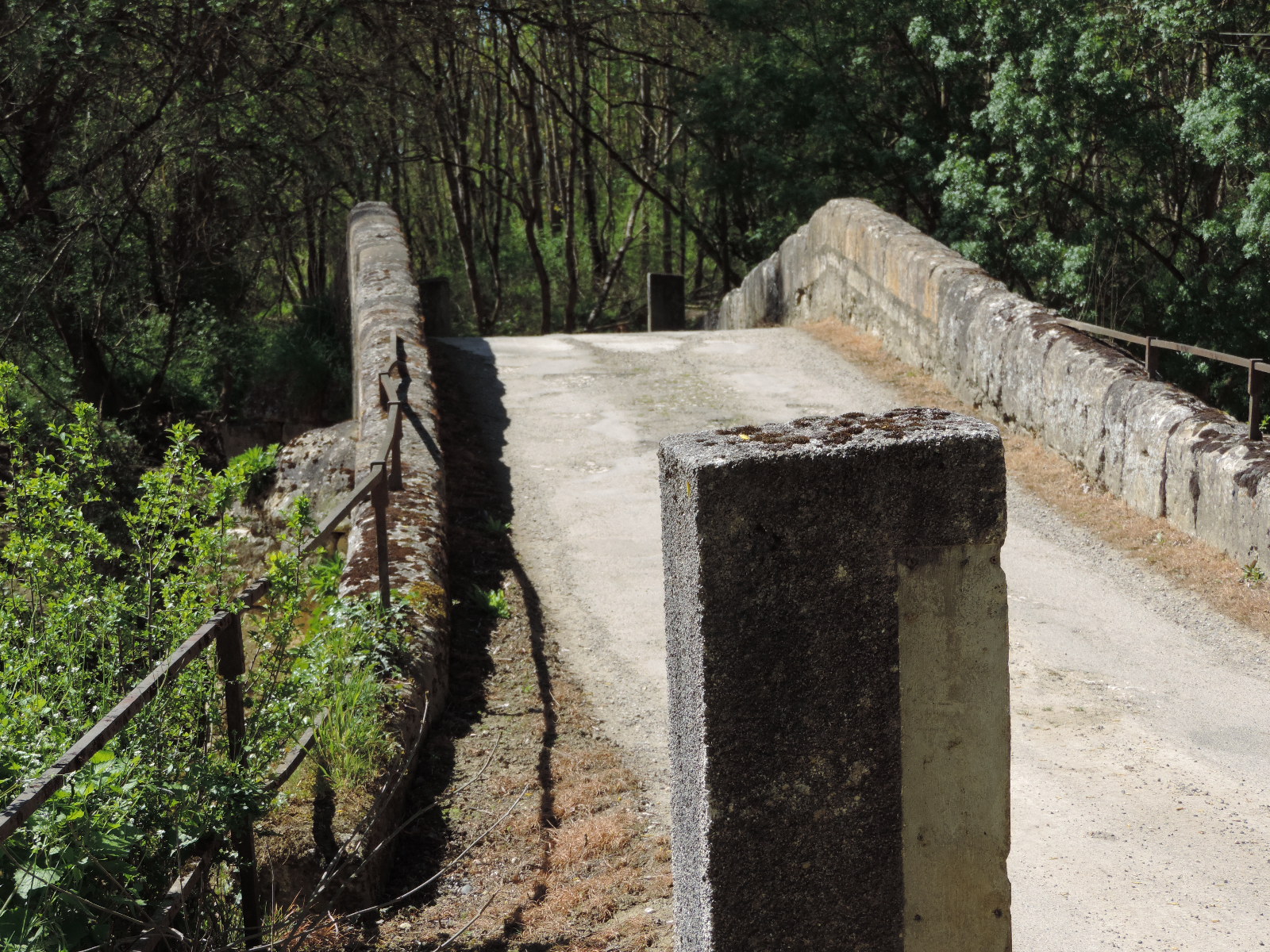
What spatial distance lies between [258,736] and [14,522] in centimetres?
116

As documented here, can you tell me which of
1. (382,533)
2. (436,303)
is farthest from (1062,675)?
(436,303)

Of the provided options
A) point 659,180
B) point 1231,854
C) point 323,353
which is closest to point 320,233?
point 323,353

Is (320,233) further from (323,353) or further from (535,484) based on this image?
(535,484)

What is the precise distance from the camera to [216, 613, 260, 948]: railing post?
132 inches

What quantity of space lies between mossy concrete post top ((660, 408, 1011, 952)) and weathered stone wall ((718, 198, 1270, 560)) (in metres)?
4.48

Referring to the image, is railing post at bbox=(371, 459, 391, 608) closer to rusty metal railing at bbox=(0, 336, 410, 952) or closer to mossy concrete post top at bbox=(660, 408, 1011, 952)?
rusty metal railing at bbox=(0, 336, 410, 952)

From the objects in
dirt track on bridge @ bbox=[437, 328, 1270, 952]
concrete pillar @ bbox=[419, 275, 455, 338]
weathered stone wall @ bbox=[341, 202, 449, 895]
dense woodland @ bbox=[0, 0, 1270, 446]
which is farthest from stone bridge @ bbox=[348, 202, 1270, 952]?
dense woodland @ bbox=[0, 0, 1270, 446]

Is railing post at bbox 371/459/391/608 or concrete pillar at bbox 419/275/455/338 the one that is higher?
concrete pillar at bbox 419/275/455/338

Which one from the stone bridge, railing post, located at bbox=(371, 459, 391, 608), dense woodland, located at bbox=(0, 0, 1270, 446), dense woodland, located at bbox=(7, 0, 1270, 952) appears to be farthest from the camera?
dense woodland, located at bbox=(0, 0, 1270, 446)

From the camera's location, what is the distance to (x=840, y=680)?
248 centimetres

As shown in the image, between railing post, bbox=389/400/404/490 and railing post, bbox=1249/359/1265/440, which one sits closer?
railing post, bbox=1249/359/1265/440

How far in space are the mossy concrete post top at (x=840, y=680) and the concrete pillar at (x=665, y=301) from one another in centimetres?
1466

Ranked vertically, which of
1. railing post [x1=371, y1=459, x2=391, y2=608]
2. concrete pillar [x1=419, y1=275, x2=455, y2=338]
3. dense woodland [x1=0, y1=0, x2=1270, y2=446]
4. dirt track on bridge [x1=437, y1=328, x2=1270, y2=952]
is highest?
dense woodland [x1=0, y1=0, x2=1270, y2=446]

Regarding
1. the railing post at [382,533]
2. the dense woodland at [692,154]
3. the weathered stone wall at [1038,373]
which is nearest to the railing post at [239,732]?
the railing post at [382,533]
